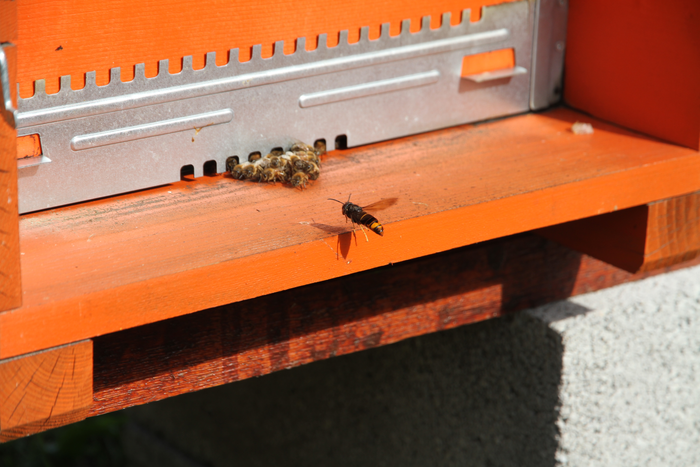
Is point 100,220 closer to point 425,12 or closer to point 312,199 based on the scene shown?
point 312,199

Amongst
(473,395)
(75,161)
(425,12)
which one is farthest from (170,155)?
(473,395)

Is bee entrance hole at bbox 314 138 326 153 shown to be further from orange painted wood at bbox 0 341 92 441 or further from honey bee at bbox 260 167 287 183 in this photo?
orange painted wood at bbox 0 341 92 441

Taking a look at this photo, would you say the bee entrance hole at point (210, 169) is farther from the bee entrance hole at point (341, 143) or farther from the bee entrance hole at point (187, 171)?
the bee entrance hole at point (341, 143)

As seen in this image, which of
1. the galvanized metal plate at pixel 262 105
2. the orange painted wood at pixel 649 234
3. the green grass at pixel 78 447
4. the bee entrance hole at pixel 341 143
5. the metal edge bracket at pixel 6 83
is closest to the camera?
the metal edge bracket at pixel 6 83

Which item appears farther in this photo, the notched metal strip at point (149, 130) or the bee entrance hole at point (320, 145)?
the bee entrance hole at point (320, 145)

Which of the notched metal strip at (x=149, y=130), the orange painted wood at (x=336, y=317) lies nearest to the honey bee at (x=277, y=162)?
the notched metal strip at (x=149, y=130)

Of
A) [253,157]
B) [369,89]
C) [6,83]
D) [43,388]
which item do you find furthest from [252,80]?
[43,388]
